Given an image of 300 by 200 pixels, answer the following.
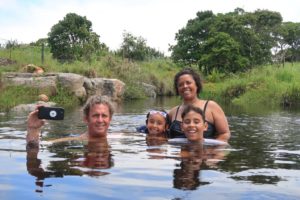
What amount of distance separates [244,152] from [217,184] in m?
2.49

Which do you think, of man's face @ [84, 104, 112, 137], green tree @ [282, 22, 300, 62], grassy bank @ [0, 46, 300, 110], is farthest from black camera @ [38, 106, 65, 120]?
green tree @ [282, 22, 300, 62]

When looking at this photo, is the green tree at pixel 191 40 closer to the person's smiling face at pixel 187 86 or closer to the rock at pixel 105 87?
the rock at pixel 105 87

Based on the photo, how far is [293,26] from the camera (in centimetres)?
Answer: 5969

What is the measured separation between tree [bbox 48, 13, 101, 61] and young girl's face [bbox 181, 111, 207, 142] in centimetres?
2859

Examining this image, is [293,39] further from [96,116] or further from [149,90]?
[96,116]

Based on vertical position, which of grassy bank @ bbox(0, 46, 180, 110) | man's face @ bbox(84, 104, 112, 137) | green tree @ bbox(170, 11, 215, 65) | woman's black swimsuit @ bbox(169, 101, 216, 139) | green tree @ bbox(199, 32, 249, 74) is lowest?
woman's black swimsuit @ bbox(169, 101, 216, 139)

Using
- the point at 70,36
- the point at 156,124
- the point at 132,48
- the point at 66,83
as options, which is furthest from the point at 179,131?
the point at 132,48

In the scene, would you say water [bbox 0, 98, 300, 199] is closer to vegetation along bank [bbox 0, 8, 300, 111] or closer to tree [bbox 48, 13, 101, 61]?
vegetation along bank [bbox 0, 8, 300, 111]

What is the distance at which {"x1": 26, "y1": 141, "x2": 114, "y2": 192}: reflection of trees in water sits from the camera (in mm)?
4648

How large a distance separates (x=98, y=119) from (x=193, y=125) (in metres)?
1.27

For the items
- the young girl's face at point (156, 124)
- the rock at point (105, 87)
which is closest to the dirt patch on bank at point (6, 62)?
the rock at point (105, 87)

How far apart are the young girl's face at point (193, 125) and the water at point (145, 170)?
19 centimetres

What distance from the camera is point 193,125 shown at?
6.45 meters

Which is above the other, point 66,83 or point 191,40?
point 191,40
